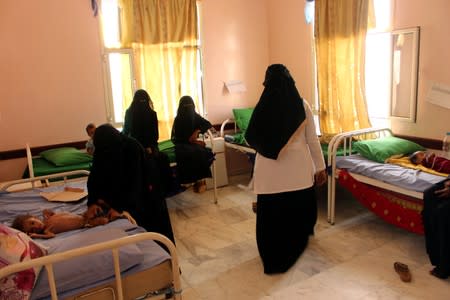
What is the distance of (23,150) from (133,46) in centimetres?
165

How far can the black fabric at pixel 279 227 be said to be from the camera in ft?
9.04

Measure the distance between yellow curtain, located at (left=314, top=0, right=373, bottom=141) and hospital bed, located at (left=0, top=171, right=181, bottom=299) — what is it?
277 cm

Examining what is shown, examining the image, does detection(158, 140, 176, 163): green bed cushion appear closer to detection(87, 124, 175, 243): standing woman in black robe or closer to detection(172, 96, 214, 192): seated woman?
detection(172, 96, 214, 192): seated woman

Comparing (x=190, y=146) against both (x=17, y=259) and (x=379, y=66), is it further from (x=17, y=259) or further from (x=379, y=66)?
(x=17, y=259)

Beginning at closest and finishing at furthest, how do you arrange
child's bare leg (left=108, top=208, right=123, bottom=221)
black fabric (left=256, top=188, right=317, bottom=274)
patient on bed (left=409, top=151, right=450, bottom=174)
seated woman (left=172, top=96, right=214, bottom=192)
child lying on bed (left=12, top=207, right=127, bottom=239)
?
child lying on bed (left=12, top=207, right=127, bottom=239)
child's bare leg (left=108, top=208, right=123, bottom=221)
black fabric (left=256, top=188, right=317, bottom=274)
patient on bed (left=409, top=151, right=450, bottom=174)
seated woman (left=172, top=96, right=214, bottom=192)

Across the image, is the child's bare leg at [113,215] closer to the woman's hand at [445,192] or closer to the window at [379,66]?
the woman's hand at [445,192]

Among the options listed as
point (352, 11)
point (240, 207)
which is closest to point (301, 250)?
point (240, 207)

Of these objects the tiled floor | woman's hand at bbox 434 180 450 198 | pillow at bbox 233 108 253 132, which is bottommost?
the tiled floor

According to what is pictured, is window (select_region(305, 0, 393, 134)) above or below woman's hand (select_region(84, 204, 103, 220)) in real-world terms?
above

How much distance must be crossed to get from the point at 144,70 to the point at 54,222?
2631 millimetres

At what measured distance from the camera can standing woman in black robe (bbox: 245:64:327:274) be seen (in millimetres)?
2605

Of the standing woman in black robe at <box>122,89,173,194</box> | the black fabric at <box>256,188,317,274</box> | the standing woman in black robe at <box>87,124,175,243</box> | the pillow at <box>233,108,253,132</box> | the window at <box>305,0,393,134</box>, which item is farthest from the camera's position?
the pillow at <box>233,108,253,132</box>

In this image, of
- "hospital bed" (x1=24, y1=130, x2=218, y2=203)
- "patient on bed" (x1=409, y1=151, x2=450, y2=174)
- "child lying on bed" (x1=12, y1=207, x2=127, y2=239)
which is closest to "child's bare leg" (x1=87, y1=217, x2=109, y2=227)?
"child lying on bed" (x1=12, y1=207, x2=127, y2=239)

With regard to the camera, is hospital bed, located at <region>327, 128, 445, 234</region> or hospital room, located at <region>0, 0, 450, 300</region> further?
hospital bed, located at <region>327, 128, 445, 234</region>
